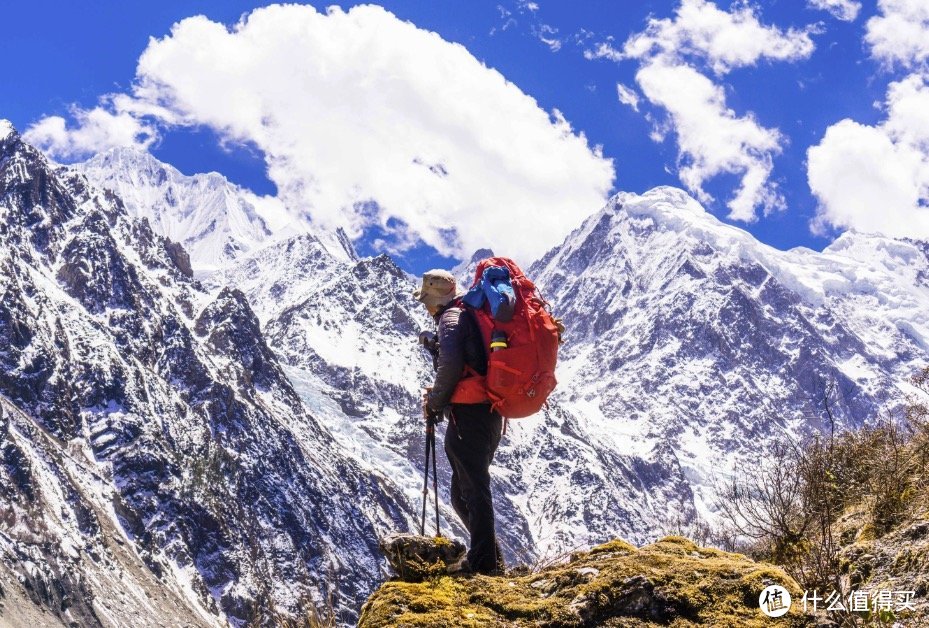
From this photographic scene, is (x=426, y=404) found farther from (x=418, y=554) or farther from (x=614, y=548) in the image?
(x=614, y=548)

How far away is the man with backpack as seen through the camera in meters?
7.71

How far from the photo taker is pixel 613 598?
583 cm

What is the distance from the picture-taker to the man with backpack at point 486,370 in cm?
771

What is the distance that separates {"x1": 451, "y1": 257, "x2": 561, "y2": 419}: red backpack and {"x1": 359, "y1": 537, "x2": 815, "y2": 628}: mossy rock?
5.55 ft

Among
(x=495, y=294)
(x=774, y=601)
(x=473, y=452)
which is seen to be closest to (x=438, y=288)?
(x=495, y=294)

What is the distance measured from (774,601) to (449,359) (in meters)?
3.33

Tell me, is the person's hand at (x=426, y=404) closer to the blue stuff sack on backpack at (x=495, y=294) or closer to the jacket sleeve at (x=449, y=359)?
the jacket sleeve at (x=449, y=359)

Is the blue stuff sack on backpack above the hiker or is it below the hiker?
above

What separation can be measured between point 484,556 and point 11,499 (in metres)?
218

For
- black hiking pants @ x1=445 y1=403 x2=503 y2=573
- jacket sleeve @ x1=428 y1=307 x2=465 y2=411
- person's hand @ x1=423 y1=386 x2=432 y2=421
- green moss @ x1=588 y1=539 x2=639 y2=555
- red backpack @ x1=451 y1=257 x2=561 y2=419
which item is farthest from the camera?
person's hand @ x1=423 y1=386 x2=432 y2=421

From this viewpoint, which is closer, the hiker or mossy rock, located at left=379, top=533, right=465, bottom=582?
mossy rock, located at left=379, top=533, right=465, bottom=582

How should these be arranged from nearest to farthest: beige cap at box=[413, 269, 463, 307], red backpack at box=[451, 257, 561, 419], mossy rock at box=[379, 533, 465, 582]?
mossy rock at box=[379, 533, 465, 582] → red backpack at box=[451, 257, 561, 419] → beige cap at box=[413, 269, 463, 307]

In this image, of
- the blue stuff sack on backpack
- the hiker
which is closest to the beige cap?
the hiker

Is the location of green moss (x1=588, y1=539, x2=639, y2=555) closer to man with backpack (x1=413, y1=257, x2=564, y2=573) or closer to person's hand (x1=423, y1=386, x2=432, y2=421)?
man with backpack (x1=413, y1=257, x2=564, y2=573)
